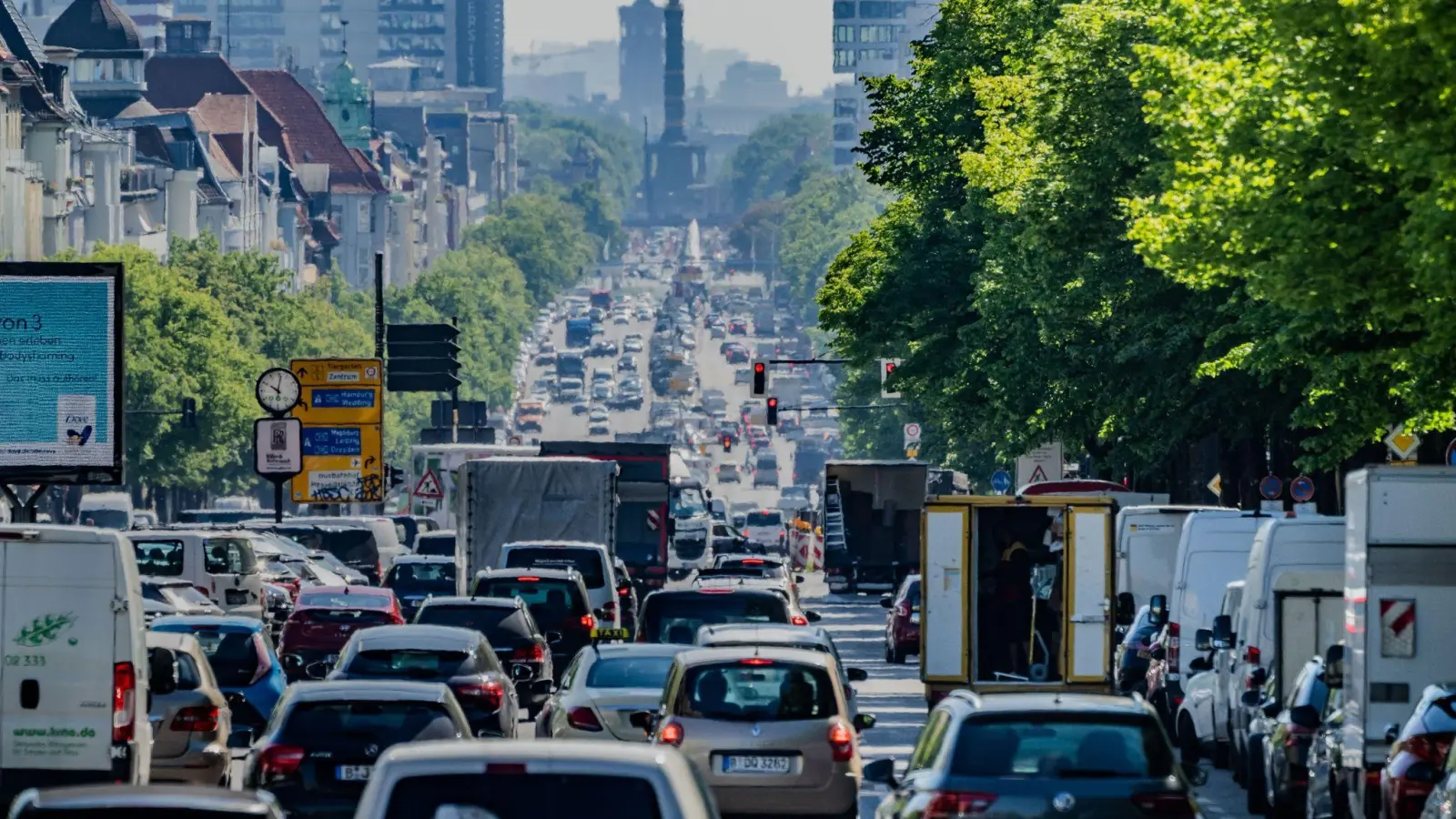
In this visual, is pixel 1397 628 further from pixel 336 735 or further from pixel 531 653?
pixel 531 653

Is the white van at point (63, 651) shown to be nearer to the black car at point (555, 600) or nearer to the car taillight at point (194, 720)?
the car taillight at point (194, 720)

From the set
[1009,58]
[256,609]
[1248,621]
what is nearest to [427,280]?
[1009,58]

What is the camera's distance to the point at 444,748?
480 inches

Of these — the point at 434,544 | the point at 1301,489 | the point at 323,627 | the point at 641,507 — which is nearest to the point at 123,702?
the point at 323,627

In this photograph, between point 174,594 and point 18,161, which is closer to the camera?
point 174,594

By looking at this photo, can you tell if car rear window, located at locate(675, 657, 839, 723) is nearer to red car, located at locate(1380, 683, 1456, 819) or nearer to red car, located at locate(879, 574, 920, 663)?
red car, located at locate(1380, 683, 1456, 819)

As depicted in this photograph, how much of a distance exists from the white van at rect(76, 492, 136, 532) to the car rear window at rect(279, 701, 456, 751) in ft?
225

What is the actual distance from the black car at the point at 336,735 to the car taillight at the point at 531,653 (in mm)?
10922

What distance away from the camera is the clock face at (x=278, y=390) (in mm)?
59781

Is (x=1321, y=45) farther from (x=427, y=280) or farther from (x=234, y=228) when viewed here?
(x=427, y=280)

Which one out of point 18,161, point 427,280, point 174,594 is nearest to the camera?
point 174,594

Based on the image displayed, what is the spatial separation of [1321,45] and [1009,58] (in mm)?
37633

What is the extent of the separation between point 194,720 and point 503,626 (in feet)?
26.6

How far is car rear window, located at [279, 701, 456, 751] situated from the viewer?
20.2 metres
